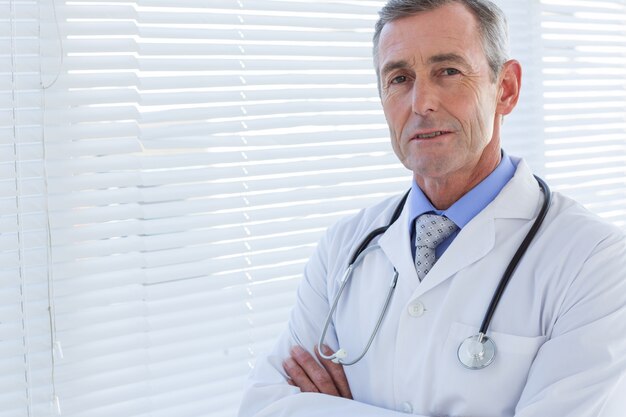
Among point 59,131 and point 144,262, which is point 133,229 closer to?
point 144,262

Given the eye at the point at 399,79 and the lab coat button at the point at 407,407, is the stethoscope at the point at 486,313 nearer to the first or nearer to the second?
the lab coat button at the point at 407,407

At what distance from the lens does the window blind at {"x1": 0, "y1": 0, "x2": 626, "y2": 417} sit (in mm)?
1540

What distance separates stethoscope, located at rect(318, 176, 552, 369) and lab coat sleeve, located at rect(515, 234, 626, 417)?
87 millimetres

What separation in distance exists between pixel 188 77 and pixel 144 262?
0.43m

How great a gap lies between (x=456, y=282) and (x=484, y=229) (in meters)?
0.12

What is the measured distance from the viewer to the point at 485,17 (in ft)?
4.75

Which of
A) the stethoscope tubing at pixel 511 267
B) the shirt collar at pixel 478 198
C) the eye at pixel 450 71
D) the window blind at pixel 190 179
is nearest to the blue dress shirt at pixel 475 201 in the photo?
the shirt collar at pixel 478 198

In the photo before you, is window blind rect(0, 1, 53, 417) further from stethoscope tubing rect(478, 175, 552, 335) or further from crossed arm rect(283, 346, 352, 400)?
stethoscope tubing rect(478, 175, 552, 335)

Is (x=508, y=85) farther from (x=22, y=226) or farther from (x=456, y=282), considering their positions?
(x=22, y=226)

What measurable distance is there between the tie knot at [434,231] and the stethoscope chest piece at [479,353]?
0.79 feet

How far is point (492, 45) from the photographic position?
1457 millimetres

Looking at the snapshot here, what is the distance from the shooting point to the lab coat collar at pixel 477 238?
4.49 feet

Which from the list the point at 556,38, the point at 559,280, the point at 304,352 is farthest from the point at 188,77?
the point at 556,38

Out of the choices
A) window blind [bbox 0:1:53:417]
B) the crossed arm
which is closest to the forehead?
the crossed arm
